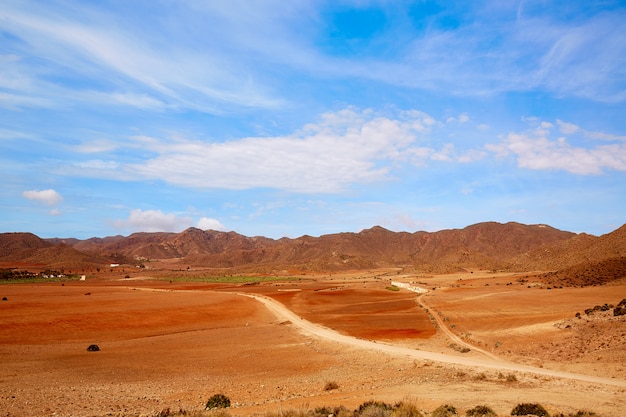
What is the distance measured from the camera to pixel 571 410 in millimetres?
13000

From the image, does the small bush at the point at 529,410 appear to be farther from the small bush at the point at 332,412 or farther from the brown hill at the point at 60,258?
the brown hill at the point at 60,258

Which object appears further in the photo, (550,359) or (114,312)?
(114,312)

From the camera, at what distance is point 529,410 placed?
41.0 ft

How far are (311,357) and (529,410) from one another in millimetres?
15697

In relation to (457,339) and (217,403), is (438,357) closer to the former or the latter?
(457,339)

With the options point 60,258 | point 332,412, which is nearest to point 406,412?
point 332,412

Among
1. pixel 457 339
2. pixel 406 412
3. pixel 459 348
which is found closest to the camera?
pixel 406 412

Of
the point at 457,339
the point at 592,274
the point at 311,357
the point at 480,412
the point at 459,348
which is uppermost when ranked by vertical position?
the point at 592,274

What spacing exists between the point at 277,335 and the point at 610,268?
5154cm

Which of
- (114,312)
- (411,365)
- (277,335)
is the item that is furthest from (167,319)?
(411,365)

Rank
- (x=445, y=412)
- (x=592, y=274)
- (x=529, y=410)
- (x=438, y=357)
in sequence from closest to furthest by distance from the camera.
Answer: (x=445, y=412)
(x=529, y=410)
(x=438, y=357)
(x=592, y=274)

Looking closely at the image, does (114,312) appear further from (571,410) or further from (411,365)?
(571,410)

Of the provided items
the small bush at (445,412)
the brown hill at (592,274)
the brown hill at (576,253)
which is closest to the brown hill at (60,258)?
the brown hill at (576,253)

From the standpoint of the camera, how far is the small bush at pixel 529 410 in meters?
12.2
